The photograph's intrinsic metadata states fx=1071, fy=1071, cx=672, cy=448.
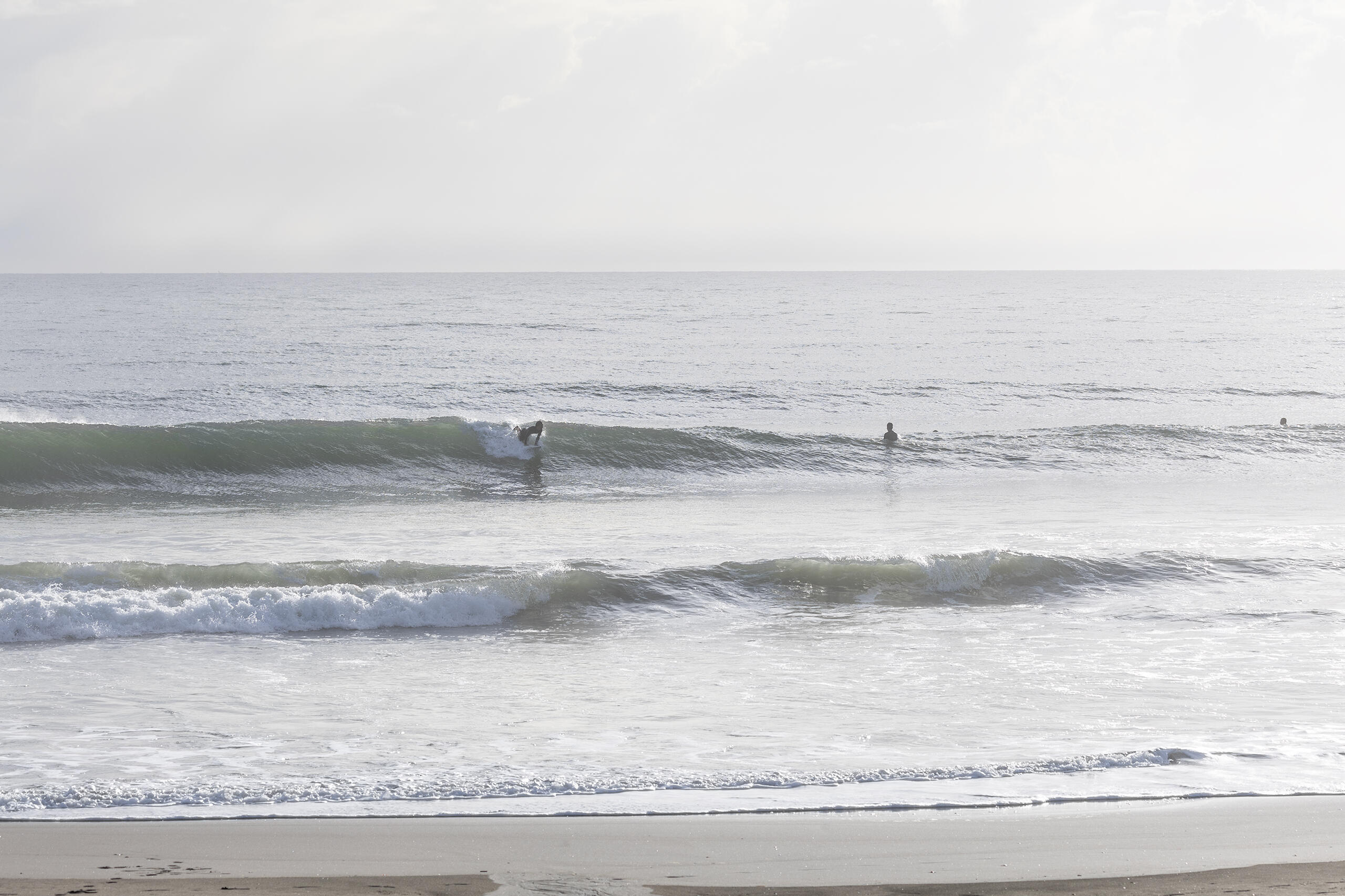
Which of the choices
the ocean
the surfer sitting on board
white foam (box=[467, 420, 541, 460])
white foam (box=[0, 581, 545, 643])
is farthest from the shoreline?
the surfer sitting on board

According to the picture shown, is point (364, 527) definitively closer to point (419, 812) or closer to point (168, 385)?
point (419, 812)

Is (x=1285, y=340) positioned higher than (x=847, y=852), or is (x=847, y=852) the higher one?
(x=1285, y=340)

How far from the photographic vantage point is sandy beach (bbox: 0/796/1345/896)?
4859 mm


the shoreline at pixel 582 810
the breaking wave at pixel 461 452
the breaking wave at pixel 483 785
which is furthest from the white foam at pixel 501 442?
the shoreline at pixel 582 810

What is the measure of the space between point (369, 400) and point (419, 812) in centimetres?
2708

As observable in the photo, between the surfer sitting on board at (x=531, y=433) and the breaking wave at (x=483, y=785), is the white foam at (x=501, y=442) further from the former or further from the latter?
the breaking wave at (x=483, y=785)

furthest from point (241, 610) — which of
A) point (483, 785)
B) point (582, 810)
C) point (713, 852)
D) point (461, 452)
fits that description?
point (461, 452)

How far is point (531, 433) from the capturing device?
2256cm

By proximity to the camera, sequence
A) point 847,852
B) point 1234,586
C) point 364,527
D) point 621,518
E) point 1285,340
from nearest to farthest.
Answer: point 847,852
point 1234,586
point 364,527
point 621,518
point 1285,340

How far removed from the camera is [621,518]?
16531 mm

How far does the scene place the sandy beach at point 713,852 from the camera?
4859 millimetres

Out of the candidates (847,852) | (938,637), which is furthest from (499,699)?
(938,637)

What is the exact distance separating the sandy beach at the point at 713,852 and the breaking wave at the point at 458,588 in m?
4.97

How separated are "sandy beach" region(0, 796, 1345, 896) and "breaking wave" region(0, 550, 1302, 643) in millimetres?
4971
